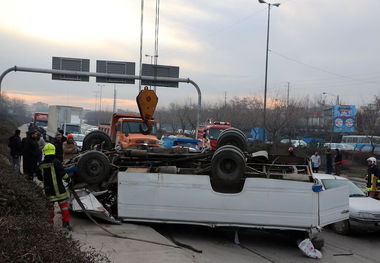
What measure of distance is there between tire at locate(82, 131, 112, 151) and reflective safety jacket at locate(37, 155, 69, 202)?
3.82m

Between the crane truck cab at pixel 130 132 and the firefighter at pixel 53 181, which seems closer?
the firefighter at pixel 53 181

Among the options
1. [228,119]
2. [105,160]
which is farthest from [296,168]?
[228,119]

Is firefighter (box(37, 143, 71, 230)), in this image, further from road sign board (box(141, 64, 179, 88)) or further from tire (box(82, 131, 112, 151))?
road sign board (box(141, 64, 179, 88))

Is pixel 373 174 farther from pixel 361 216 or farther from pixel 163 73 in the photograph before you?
pixel 163 73

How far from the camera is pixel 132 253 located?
6457mm

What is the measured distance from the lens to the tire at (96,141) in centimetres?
1182

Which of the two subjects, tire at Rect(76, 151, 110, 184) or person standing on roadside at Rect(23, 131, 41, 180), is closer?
tire at Rect(76, 151, 110, 184)

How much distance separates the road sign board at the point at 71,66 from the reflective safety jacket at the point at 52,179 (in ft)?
64.5

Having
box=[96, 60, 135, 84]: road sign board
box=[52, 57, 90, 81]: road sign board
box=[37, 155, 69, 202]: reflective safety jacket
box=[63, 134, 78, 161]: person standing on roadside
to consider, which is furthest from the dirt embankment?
box=[52, 57, 90, 81]: road sign board

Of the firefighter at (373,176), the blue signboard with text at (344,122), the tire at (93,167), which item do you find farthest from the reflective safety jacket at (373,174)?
the blue signboard with text at (344,122)

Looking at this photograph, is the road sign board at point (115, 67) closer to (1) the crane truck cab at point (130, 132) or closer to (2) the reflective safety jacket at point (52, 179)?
(1) the crane truck cab at point (130, 132)

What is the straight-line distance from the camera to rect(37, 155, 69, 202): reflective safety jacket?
782cm

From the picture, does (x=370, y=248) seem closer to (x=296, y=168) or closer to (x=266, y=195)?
(x=296, y=168)

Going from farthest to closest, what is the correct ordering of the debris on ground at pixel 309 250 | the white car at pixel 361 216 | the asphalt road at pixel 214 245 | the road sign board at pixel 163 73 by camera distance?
1. the road sign board at pixel 163 73
2. the white car at pixel 361 216
3. the debris on ground at pixel 309 250
4. the asphalt road at pixel 214 245
